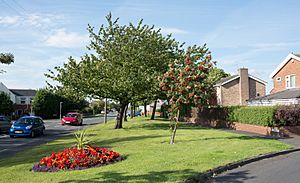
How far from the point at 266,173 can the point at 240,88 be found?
40169 mm

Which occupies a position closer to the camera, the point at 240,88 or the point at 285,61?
the point at 285,61

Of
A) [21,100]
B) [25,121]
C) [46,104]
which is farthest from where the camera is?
[21,100]

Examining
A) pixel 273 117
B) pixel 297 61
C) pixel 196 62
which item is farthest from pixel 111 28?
pixel 297 61

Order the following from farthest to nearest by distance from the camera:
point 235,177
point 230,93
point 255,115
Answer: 1. point 230,93
2. point 255,115
3. point 235,177

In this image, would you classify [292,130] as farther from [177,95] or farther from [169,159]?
[169,159]

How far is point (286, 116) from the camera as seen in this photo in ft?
64.1

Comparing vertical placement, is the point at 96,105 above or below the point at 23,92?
below

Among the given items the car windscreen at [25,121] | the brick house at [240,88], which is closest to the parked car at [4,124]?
the car windscreen at [25,121]

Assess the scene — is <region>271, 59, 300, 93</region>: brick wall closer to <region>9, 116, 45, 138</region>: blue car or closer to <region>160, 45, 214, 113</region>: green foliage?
<region>160, 45, 214, 113</region>: green foliage

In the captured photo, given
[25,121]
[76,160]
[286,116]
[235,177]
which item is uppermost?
[286,116]

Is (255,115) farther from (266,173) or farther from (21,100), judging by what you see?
(21,100)

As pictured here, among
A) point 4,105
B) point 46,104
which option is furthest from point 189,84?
point 46,104

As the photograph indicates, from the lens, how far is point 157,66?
Answer: 2458cm

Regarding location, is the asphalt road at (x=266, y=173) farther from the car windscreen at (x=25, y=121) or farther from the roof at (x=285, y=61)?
the roof at (x=285, y=61)
